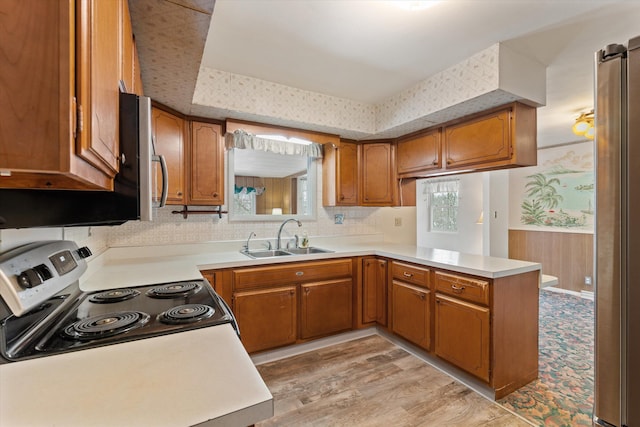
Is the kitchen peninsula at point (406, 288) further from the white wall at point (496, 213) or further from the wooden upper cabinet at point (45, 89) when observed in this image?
the white wall at point (496, 213)

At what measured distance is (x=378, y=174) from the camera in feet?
10.7

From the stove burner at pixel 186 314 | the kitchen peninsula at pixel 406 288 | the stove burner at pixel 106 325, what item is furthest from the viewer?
the kitchen peninsula at pixel 406 288

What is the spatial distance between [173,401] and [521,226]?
18.9ft

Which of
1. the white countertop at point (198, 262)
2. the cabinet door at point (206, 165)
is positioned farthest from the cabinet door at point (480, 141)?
the cabinet door at point (206, 165)

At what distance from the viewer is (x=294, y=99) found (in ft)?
8.84

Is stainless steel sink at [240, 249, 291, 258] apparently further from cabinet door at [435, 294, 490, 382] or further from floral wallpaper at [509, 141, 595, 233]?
floral wallpaper at [509, 141, 595, 233]

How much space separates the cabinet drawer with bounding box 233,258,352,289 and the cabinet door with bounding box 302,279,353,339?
73 millimetres

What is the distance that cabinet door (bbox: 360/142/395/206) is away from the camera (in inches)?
128

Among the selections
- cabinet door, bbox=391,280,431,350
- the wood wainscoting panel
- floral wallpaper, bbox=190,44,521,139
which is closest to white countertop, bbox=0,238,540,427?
cabinet door, bbox=391,280,431,350

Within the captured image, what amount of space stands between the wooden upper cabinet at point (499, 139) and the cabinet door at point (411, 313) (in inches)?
45.7

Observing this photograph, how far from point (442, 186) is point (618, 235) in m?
4.25

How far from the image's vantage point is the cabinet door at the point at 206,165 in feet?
8.02

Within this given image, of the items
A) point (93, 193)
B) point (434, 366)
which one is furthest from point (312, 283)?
point (93, 193)

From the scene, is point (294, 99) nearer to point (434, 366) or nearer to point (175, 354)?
point (175, 354)
